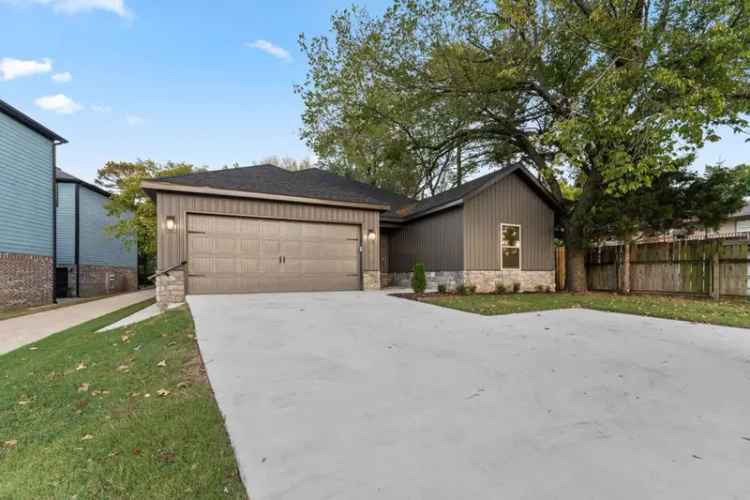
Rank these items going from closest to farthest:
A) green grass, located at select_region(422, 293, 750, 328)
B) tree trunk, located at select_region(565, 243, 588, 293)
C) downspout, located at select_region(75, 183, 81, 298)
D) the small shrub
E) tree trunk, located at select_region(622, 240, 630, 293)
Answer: green grass, located at select_region(422, 293, 750, 328) → the small shrub → tree trunk, located at select_region(622, 240, 630, 293) → tree trunk, located at select_region(565, 243, 588, 293) → downspout, located at select_region(75, 183, 81, 298)

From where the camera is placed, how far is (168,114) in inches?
543

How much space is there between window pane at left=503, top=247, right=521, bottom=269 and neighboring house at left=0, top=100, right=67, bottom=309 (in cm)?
1597

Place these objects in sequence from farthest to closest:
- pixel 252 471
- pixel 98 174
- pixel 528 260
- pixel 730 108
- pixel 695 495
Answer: pixel 98 174 < pixel 528 260 < pixel 730 108 < pixel 252 471 < pixel 695 495

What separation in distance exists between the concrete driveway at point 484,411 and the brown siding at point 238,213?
4043mm

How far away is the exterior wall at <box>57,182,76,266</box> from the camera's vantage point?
15.7m

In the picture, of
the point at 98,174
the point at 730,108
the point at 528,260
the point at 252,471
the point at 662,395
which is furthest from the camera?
the point at 98,174

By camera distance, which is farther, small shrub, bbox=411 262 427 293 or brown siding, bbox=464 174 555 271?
brown siding, bbox=464 174 555 271

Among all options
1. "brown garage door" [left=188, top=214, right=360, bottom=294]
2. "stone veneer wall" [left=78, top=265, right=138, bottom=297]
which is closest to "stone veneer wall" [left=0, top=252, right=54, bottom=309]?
"stone veneer wall" [left=78, top=265, right=138, bottom=297]

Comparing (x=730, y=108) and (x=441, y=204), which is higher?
(x=730, y=108)

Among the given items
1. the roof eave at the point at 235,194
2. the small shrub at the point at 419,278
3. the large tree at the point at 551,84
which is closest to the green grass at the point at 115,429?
the roof eave at the point at 235,194

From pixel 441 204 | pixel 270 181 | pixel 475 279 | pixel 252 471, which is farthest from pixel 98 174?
pixel 252 471

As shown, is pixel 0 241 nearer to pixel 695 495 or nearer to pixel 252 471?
pixel 252 471

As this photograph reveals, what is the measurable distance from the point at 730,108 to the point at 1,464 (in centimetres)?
1273

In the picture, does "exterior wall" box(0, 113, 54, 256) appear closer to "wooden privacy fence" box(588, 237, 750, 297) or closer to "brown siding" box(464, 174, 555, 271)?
"brown siding" box(464, 174, 555, 271)
